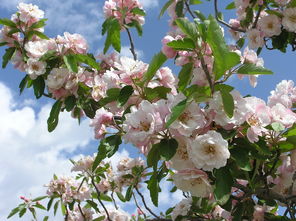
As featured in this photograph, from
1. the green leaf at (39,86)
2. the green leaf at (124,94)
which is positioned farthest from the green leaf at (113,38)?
the green leaf at (124,94)

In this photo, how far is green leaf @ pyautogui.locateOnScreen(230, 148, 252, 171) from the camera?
4.89ft

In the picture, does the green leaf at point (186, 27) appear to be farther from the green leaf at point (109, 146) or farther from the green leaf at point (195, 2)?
the green leaf at point (195, 2)

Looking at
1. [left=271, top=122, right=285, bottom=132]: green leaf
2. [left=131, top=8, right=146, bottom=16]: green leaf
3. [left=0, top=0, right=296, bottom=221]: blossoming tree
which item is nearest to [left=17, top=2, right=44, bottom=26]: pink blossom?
[left=0, top=0, right=296, bottom=221]: blossoming tree

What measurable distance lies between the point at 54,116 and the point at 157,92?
970 mm

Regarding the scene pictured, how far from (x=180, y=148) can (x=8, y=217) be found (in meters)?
2.83

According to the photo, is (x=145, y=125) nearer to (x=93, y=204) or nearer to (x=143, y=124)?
(x=143, y=124)

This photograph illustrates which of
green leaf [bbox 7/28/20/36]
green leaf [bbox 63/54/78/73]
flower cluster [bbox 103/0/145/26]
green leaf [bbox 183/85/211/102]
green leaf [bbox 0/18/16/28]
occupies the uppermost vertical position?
flower cluster [bbox 103/0/145/26]

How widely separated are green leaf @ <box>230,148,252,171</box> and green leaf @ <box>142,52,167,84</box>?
0.43 meters

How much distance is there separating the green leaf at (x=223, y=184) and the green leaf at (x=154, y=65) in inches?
17.8

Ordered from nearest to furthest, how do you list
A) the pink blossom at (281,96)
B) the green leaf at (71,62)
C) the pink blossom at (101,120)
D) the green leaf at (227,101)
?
the green leaf at (227,101) < the pink blossom at (281,96) < the pink blossom at (101,120) < the green leaf at (71,62)

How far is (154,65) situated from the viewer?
5.41ft

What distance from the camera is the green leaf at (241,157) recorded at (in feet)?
4.89

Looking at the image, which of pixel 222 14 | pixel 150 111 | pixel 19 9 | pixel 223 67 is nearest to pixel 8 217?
pixel 19 9

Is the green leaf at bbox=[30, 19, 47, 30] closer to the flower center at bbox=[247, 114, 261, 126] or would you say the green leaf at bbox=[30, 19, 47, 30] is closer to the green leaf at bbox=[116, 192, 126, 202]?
the green leaf at bbox=[116, 192, 126, 202]
